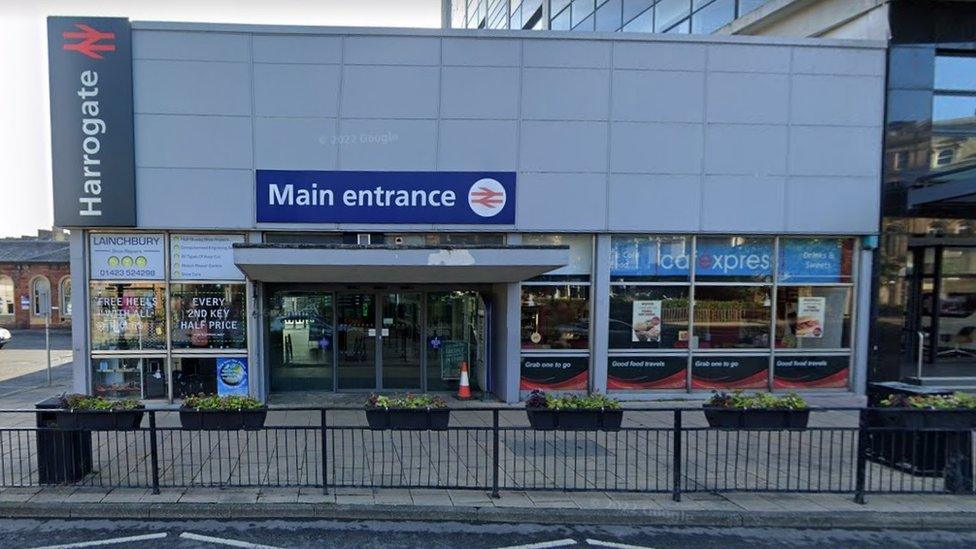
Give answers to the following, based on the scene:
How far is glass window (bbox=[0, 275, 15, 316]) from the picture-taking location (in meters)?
27.2

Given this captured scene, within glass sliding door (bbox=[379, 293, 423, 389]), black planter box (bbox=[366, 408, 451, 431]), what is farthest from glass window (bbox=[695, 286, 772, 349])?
black planter box (bbox=[366, 408, 451, 431])

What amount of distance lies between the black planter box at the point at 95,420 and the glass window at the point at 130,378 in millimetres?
4278

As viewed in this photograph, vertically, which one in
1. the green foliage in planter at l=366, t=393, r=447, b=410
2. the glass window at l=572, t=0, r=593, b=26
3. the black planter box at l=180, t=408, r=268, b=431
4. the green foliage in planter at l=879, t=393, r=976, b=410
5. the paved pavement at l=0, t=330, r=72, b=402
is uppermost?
the glass window at l=572, t=0, r=593, b=26

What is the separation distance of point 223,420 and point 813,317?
10.5 m

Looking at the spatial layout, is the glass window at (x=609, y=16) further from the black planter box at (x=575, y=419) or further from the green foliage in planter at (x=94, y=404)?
the green foliage in planter at (x=94, y=404)

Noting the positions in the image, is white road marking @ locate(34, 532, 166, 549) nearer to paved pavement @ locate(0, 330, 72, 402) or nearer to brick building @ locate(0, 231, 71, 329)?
paved pavement @ locate(0, 330, 72, 402)

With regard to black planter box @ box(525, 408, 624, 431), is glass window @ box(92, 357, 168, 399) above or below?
below

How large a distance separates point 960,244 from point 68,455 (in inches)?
595

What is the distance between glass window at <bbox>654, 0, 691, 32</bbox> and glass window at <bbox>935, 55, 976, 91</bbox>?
5438 millimetres

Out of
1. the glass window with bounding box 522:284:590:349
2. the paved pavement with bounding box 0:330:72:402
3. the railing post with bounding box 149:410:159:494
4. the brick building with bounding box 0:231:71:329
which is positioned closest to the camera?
the railing post with bounding box 149:410:159:494

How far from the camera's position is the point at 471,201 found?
923 centimetres

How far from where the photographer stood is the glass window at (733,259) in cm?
991

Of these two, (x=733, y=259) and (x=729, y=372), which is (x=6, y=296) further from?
(x=733, y=259)

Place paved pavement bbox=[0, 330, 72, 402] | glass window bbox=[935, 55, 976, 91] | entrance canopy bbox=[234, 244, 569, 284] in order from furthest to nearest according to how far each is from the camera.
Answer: paved pavement bbox=[0, 330, 72, 402] → glass window bbox=[935, 55, 976, 91] → entrance canopy bbox=[234, 244, 569, 284]
